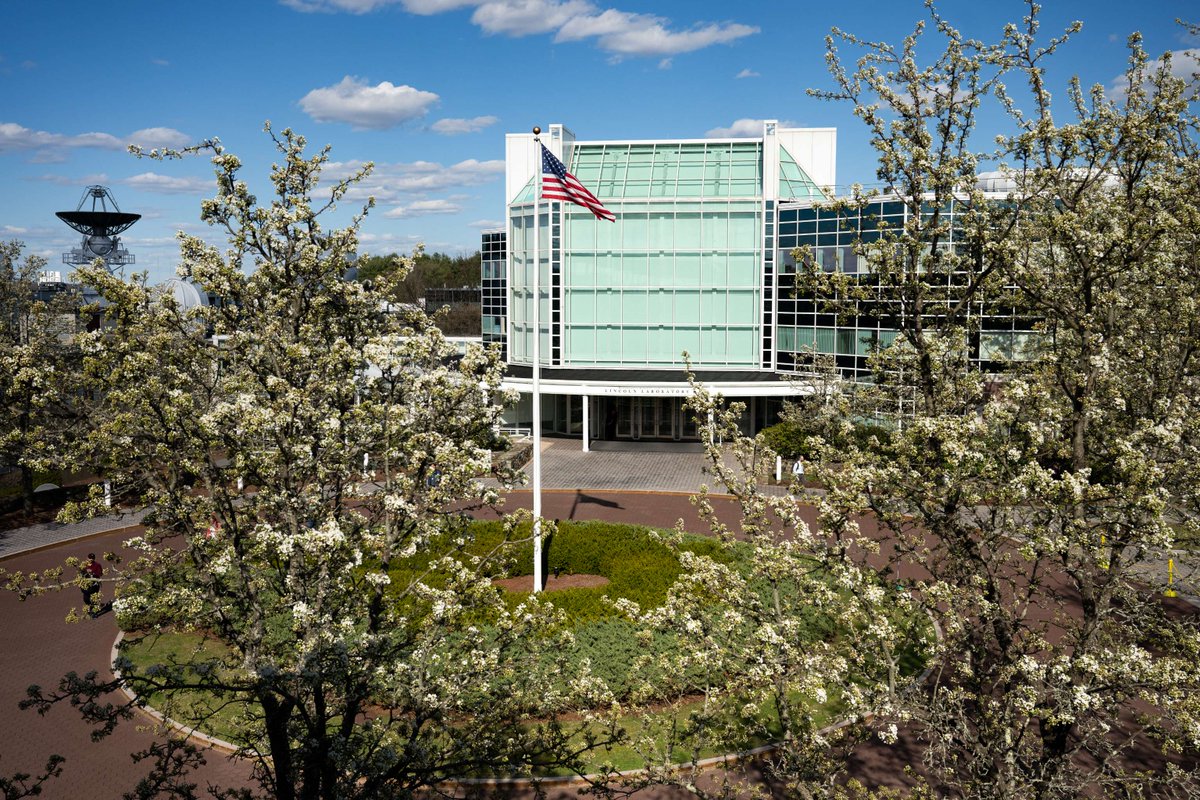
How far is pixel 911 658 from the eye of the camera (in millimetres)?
16703

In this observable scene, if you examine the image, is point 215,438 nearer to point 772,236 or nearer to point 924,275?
point 924,275

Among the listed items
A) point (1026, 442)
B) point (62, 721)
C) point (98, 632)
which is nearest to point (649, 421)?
point (98, 632)

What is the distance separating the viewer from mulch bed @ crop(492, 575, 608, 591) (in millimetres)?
21266

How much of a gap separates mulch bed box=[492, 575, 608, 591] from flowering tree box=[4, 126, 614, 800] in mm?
12285

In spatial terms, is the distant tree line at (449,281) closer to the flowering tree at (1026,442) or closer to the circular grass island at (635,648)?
the circular grass island at (635,648)

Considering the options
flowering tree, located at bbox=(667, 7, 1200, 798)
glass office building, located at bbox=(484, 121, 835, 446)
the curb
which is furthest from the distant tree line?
flowering tree, located at bbox=(667, 7, 1200, 798)

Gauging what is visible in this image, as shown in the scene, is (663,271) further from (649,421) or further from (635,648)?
(635,648)

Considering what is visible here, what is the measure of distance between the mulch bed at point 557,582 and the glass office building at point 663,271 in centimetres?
1796

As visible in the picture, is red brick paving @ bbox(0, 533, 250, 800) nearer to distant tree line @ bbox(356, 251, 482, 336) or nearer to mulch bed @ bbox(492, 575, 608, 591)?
mulch bed @ bbox(492, 575, 608, 591)

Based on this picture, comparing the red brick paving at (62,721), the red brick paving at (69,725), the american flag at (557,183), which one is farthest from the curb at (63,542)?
the american flag at (557,183)

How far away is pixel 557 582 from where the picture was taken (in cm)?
2177

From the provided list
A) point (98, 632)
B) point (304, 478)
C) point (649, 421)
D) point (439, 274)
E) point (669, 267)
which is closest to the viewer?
point (304, 478)

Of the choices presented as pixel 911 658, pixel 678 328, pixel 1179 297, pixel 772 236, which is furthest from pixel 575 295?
pixel 1179 297

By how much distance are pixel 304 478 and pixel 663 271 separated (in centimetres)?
3485
